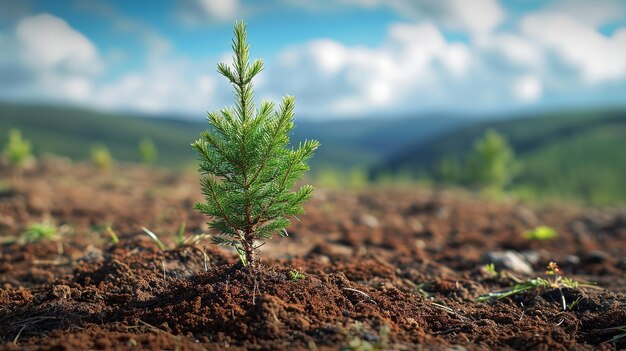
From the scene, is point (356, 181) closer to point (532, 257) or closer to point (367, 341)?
point (532, 257)

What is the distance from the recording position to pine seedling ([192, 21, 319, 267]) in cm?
462

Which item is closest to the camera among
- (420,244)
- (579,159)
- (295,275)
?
(295,275)

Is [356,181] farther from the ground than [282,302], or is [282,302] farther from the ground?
[282,302]

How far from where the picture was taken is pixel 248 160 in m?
4.77

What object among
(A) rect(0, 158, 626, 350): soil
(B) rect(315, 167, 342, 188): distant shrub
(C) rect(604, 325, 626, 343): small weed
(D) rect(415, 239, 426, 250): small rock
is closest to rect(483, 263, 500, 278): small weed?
(A) rect(0, 158, 626, 350): soil

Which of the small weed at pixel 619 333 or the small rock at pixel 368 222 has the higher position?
the small weed at pixel 619 333

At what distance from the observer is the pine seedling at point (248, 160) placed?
15.1 feet

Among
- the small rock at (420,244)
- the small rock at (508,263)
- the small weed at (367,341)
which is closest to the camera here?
the small weed at (367,341)

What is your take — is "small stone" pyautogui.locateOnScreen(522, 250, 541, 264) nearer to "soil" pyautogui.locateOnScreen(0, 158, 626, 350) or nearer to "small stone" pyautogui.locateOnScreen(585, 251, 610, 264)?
"soil" pyautogui.locateOnScreen(0, 158, 626, 350)

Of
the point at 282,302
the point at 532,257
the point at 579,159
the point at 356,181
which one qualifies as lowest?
the point at 579,159

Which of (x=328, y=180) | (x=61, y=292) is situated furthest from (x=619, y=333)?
(x=328, y=180)

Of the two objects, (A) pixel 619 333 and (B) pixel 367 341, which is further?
(A) pixel 619 333

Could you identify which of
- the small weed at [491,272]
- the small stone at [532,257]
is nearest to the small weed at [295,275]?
the small weed at [491,272]

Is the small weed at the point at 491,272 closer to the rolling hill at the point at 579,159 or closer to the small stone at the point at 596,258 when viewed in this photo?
the small stone at the point at 596,258
